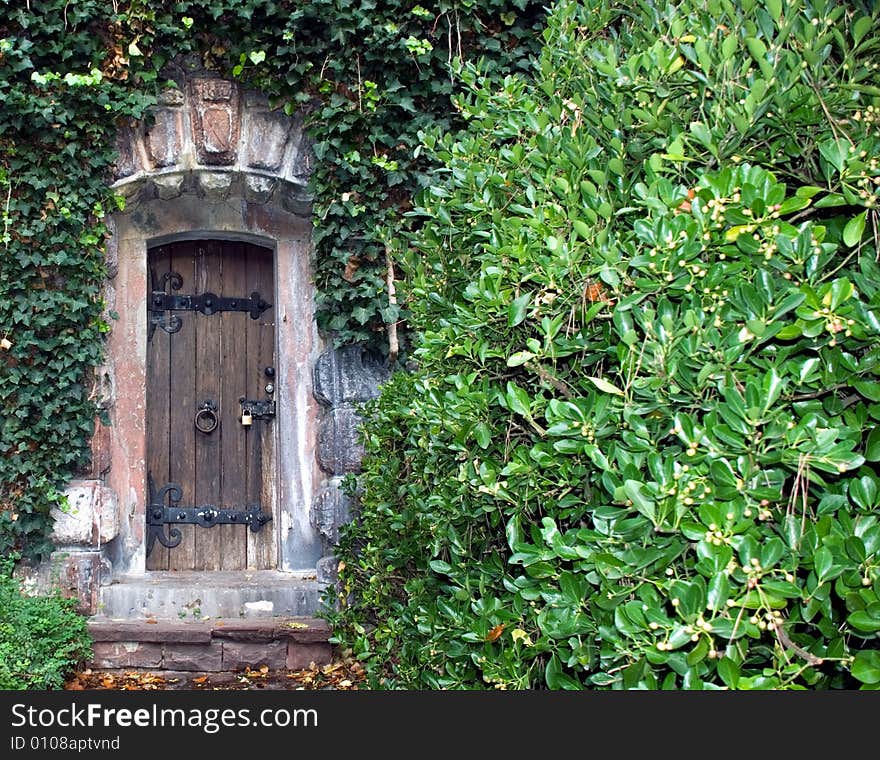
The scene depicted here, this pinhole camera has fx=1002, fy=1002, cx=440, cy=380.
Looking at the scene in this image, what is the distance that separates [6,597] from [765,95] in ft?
12.0

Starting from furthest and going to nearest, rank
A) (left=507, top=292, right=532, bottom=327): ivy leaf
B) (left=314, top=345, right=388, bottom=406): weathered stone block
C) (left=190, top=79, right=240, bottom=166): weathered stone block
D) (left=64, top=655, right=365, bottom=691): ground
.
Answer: (left=314, top=345, right=388, bottom=406): weathered stone block < (left=190, top=79, right=240, bottom=166): weathered stone block < (left=64, top=655, right=365, bottom=691): ground < (left=507, top=292, right=532, bottom=327): ivy leaf

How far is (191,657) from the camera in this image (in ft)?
14.5

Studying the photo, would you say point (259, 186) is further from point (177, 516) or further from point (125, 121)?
point (177, 516)

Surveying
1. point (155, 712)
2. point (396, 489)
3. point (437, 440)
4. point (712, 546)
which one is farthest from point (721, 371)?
point (396, 489)

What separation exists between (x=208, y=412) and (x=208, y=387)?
0.40ft

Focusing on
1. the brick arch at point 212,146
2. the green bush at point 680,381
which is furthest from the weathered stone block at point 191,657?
the green bush at point 680,381

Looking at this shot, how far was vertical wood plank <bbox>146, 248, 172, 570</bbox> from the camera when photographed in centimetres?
487

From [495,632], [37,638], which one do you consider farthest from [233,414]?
[495,632]

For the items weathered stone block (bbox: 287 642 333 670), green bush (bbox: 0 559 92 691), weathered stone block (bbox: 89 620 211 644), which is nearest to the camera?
green bush (bbox: 0 559 92 691)

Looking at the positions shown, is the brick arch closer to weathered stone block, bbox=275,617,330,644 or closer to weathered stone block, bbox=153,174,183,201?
weathered stone block, bbox=153,174,183,201

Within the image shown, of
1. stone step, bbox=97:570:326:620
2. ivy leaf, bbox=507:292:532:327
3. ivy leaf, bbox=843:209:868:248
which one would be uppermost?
ivy leaf, bbox=843:209:868:248

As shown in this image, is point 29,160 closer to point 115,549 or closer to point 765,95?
point 115,549

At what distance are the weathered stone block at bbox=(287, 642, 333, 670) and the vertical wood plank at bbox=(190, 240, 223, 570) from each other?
2.13 feet

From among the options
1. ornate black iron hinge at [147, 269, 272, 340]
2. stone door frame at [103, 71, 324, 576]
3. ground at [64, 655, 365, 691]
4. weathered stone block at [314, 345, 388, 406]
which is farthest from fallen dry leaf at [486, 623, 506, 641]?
ornate black iron hinge at [147, 269, 272, 340]
